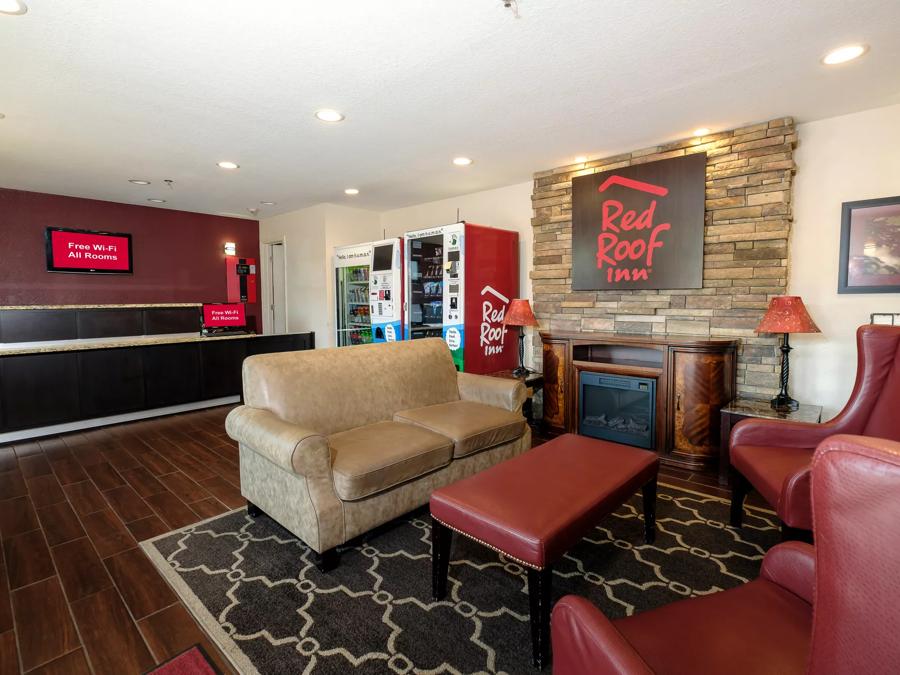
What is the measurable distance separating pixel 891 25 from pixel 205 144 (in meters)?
4.19

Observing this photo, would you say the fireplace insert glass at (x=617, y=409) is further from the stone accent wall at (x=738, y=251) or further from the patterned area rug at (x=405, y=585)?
the patterned area rug at (x=405, y=585)

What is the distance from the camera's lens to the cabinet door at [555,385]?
3.88 meters

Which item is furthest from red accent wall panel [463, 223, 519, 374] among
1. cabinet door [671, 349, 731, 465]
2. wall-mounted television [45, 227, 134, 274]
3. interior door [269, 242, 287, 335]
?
wall-mounted television [45, 227, 134, 274]

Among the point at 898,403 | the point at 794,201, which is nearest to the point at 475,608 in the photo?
the point at 898,403

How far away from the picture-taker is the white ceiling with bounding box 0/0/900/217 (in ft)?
6.34

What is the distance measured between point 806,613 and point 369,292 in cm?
466

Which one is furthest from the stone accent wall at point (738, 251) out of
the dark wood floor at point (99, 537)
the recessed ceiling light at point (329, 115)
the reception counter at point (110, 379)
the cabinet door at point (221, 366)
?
the reception counter at point (110, 379)

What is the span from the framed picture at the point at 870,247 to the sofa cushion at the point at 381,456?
292 cm

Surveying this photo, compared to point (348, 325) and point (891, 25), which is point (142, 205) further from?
point (891, 25)

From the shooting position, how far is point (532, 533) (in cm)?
152

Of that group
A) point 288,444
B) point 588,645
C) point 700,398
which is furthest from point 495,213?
point 588,645

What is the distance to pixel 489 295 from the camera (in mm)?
4473

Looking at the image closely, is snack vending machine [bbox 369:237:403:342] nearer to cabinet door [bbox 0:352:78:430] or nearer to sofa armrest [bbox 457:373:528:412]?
sofa armrest [bbox 457:373:528:412]

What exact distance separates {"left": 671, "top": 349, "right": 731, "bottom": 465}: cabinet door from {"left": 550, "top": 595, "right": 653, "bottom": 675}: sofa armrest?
106 inches
